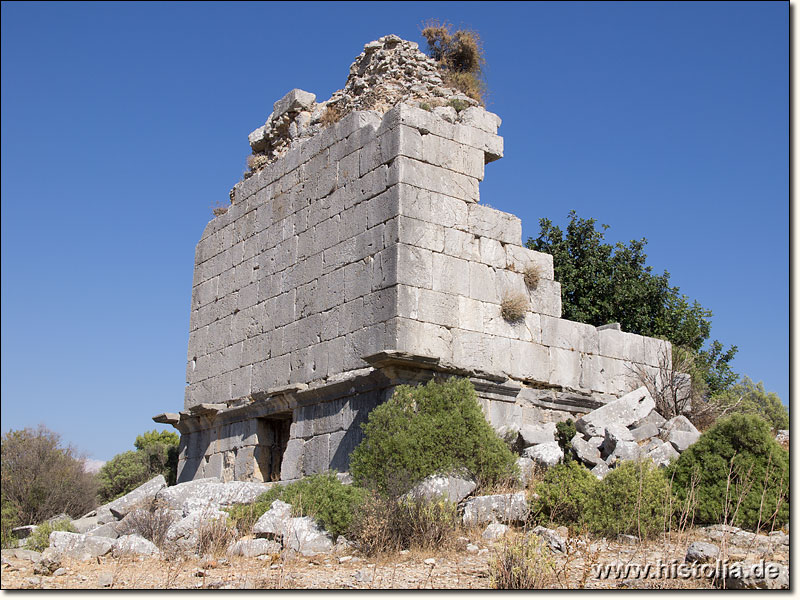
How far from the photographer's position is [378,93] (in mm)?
11617

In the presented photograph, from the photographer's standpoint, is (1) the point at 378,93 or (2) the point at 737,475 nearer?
(2) the point at 737,475

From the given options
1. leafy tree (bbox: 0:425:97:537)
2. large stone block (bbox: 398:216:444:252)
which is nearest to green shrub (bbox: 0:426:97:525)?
leafy tree (bbox: 0:425:97:537)

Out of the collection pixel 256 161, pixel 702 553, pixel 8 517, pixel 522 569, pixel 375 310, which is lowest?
pixel 8 517

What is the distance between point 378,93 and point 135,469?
10150mm

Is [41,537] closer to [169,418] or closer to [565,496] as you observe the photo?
[169,418]

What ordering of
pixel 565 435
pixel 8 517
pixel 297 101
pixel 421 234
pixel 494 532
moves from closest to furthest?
pixel 494 532 → pixel 565 435 → pixel 421 234 → pixel 297 101 → pixel 8 517

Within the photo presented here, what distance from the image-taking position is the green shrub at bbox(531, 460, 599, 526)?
7.44 metres

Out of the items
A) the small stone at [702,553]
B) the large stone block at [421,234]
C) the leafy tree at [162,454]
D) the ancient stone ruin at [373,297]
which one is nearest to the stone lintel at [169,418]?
the ancient stone ruin at [373,297]

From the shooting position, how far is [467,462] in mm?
8531

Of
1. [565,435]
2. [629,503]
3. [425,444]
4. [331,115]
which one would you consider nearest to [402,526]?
[425,444]

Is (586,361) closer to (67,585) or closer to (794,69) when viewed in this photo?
(794,69)

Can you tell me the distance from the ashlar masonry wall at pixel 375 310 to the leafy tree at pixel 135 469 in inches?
94.4

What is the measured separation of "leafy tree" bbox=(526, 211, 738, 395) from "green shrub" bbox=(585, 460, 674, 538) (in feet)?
31.1

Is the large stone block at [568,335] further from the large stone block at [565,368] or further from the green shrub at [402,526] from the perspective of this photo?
the green shrub at [402,526]
